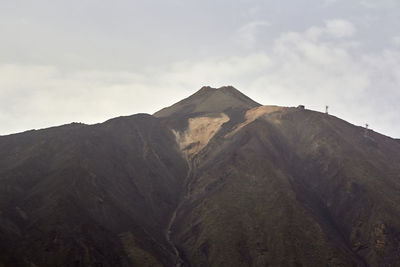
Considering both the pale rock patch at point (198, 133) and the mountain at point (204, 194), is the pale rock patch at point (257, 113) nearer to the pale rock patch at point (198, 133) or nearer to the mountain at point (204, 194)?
the mountain at point (204, 194)

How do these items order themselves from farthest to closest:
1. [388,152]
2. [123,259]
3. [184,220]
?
1. [388,152]
2. [184,220]
3. [123,259]

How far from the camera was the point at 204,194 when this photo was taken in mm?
125125

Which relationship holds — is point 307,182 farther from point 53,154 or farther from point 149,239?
point 53,154

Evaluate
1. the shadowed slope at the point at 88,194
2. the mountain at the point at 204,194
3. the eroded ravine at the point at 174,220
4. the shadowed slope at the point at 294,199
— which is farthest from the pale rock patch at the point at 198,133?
the eroded ravine at the point at 174,220

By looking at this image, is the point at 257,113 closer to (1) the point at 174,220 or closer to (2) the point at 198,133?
(2) the point at 198,133

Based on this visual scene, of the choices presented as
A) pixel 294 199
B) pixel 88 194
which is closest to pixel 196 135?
pixel 294 199

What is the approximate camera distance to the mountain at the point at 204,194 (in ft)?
Answer: 303

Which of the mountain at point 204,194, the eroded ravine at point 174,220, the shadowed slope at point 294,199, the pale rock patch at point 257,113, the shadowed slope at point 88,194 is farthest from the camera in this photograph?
the pale rock patch at point 257,113

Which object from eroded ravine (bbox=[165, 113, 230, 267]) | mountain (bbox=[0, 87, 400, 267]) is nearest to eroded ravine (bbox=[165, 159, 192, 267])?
eroded ravine (bbox=[165, 113, 230, 267])

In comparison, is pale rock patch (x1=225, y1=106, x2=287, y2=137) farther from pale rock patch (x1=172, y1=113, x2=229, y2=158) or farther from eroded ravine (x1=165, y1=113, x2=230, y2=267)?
pale rock patch (x1=172, y1=113, x2=229, y2=158)

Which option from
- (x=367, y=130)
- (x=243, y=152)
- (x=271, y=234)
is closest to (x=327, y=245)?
(x=271, y=234)

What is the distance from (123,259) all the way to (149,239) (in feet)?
37.7

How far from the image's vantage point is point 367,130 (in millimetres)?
162125

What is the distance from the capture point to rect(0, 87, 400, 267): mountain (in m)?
92.3
